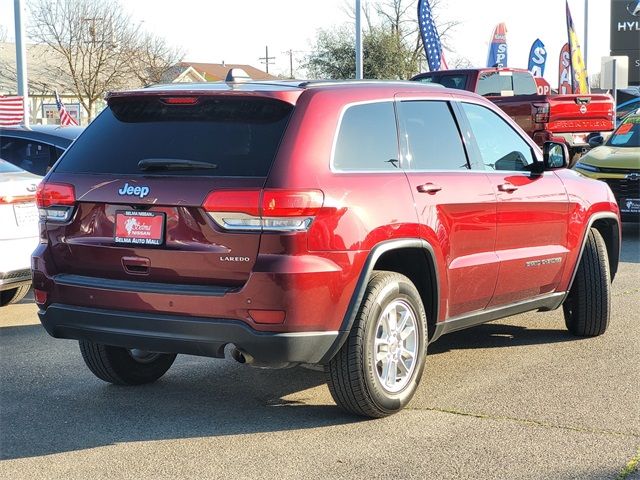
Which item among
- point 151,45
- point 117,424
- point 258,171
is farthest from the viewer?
point 151,45

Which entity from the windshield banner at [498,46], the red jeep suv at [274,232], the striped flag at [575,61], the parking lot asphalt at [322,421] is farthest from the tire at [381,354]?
the windshield banner at [498,46]

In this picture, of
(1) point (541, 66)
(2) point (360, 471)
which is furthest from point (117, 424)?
(1) point (541, 66)

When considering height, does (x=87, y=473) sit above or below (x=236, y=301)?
below

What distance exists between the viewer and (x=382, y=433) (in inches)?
198

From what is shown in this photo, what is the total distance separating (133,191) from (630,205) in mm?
9230

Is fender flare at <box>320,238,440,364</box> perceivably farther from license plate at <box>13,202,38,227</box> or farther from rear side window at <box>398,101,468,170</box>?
license plate at <box>13,202,38,227</box>

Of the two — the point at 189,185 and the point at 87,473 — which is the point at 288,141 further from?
the point at 87,473

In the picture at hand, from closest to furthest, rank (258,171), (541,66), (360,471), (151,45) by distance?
1. (360,471)
2. (258,171)
3. (541,66)
4. (151,45)

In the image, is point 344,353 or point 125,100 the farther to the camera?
point 125,100

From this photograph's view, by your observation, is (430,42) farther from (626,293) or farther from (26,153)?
(626,293)

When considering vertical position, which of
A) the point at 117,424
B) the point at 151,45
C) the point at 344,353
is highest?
the point at 151,45

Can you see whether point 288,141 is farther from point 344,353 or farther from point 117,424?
point 117,424

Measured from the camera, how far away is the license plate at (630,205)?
41.6 ft

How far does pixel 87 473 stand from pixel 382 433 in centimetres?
147
